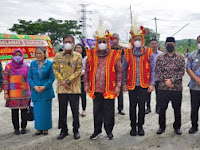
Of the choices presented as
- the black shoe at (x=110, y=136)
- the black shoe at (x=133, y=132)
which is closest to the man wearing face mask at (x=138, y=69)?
the black shoe at (x=133, y=132)

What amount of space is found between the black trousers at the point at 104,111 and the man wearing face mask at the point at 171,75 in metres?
0.90

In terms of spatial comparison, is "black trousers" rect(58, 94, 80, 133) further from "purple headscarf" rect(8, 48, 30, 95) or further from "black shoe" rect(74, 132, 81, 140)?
"purple headscarf" rect(8, 48, 30, 95)

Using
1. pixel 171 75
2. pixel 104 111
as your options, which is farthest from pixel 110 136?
pixel 171 75

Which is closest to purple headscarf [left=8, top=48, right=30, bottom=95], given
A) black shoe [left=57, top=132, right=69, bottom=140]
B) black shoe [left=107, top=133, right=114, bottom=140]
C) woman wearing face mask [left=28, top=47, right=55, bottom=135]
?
woman wearing face mask [left=28, top=47, right=55, bottom=135]

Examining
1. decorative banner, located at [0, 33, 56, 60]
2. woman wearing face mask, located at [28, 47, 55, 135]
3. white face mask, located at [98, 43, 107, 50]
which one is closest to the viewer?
white face mask, located at [98, 43, 107, 50]

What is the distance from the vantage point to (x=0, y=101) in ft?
22.9

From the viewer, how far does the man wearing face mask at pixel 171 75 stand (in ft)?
11.9

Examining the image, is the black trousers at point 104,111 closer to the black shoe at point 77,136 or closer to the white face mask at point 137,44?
the black shoe at point 77,136

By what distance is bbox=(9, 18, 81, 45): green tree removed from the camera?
29.2 metres

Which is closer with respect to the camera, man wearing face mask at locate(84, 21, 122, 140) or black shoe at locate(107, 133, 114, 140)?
man wearing face mask at locate(84, 21, 122, 140)

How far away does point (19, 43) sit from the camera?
1118 centimetres

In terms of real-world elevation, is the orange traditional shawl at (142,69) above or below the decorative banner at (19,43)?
below

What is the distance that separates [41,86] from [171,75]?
2.23m

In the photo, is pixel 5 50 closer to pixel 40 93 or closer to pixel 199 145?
pixel 40 93
